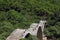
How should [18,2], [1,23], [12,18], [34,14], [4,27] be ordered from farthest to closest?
[18,2] < [34,14] < [12,18] < [1,23] < [4,27]

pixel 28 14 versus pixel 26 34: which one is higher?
pixel 28 14

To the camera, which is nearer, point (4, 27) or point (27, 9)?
point (4, 27)

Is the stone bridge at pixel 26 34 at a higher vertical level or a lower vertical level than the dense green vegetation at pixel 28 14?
lower

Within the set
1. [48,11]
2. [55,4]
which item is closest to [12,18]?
[48,11]

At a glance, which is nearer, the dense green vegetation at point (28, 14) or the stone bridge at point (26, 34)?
the stone bridge at point (26, 34)

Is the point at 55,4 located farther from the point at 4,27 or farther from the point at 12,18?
the point at 4,27

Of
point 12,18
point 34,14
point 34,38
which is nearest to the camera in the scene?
point 34,38

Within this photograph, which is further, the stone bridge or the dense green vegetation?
the dense green vegetation

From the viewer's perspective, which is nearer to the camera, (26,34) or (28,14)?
(26,34)
